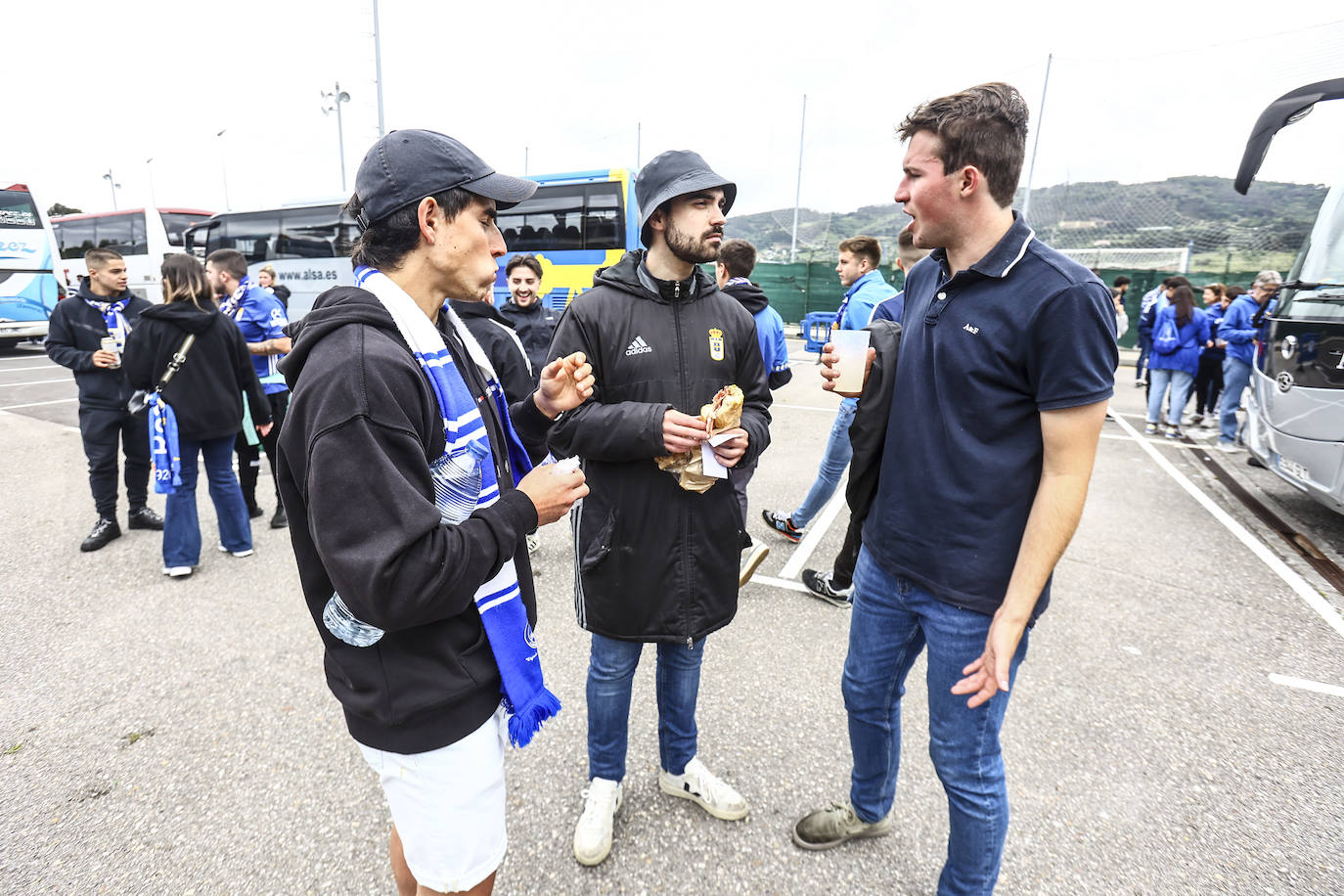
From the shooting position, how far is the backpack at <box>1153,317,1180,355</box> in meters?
7.72

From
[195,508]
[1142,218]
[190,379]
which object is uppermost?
[1142,218]

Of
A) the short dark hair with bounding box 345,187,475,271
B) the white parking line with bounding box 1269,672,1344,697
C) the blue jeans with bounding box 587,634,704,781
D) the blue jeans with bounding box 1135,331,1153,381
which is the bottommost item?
the white parking line with bounding box 1269,672,1344,697

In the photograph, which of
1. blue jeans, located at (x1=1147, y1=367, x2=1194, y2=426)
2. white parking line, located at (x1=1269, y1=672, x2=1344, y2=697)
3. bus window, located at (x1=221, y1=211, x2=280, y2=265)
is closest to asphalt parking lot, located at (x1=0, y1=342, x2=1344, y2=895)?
white parking line, located at (x1=1269, y1=672, x2=1344, y2=697)

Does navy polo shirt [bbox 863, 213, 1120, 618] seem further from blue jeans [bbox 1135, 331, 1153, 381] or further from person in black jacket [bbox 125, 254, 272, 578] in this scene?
blue jeans [bbox 1135, 331, 1153, 381]

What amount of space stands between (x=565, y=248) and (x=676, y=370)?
13.3 meters

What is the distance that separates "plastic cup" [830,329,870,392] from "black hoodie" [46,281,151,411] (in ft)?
16.4

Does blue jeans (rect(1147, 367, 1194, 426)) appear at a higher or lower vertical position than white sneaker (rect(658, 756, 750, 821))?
higher

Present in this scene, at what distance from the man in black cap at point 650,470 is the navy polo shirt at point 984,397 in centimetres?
54

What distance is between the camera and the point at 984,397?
1611mm

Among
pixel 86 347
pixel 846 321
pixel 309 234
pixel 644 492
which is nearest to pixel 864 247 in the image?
pixel 846 321

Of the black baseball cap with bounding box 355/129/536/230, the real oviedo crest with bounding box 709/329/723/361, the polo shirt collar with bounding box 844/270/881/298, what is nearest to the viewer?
the black baseball cap with bounding box 355/129/536/230

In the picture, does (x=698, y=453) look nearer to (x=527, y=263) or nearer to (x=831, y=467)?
(x=831, y=467)

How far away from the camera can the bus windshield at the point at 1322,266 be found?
185 inches

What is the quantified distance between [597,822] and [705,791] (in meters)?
0.41
